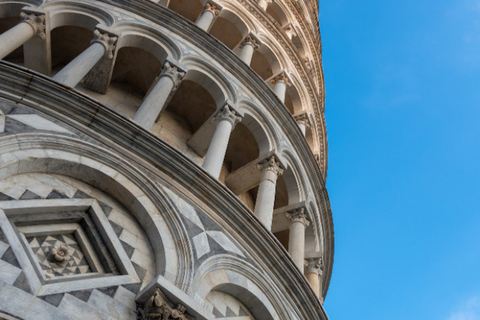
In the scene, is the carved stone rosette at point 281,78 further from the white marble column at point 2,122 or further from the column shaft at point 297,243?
the white marble column at point 2,122

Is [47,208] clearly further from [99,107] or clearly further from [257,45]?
[257,45]

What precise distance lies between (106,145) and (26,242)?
223 centimetres

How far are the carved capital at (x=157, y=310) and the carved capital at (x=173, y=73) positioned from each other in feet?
20.2

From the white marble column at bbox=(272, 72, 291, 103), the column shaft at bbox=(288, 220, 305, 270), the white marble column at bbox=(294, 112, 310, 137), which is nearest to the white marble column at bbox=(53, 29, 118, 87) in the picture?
the column shaft at bbox=(288, 220, 305, 270)

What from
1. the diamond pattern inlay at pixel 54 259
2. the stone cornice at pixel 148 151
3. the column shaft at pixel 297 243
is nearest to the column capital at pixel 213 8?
the column shaft at pixel 297 243

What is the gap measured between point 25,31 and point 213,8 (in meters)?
7.32

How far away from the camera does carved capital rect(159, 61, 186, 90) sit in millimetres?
11373

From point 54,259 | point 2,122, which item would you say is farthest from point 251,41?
point 54,259

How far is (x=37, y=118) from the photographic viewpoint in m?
7.73

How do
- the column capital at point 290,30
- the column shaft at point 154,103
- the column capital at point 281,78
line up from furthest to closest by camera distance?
1. the column capital at point 290,30
2. the column capital at point 281,78
3. the column shaft at point 154,103

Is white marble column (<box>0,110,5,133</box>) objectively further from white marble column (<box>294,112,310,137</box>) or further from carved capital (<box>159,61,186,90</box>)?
white marble column (<box>294,112,310,137</box>)

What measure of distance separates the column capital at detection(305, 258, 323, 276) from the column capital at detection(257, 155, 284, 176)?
2518 mm

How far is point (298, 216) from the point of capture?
41.0 feet

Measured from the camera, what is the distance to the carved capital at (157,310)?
19.6 ft
